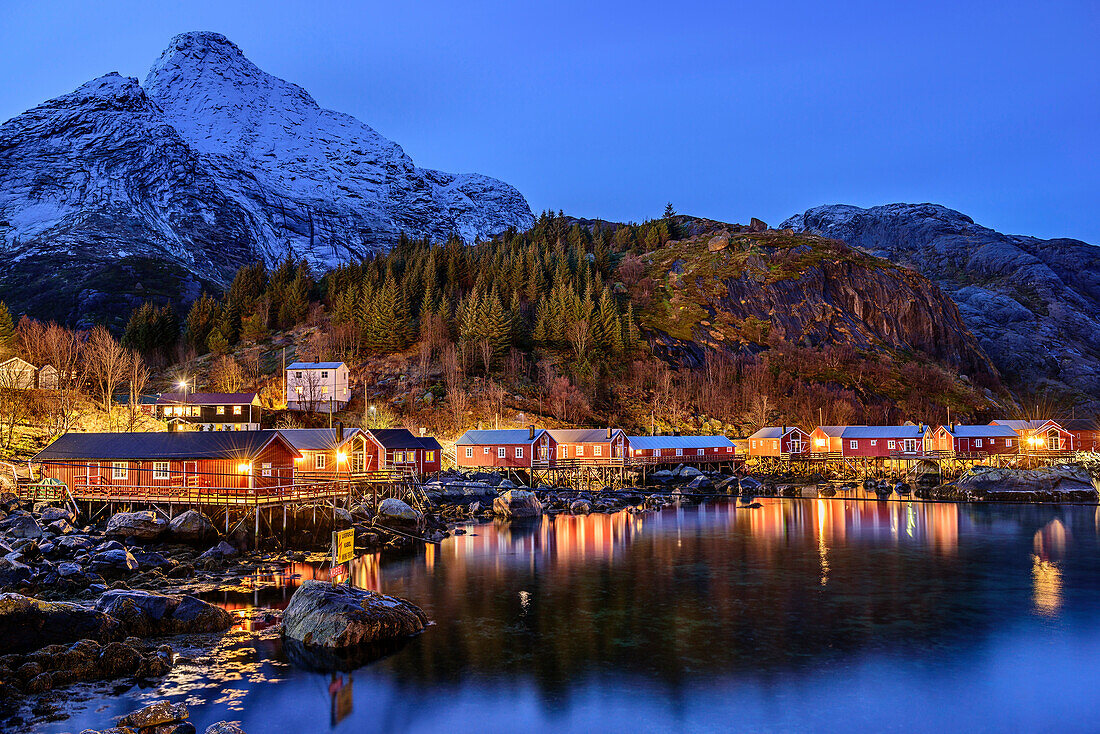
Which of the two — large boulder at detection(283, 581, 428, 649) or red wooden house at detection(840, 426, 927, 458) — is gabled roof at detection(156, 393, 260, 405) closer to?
large boulder at detection(283, 581, 428, 649)

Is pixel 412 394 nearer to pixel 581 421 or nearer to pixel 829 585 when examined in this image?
pixel 581 421

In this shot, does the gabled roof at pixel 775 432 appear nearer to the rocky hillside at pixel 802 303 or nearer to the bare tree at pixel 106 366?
the rocky hillside at pixel 802 303

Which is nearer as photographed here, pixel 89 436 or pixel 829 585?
pixel 829 585

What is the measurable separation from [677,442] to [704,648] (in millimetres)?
71143

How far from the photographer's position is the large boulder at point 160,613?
2280cm

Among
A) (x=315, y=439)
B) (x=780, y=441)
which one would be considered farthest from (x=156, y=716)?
(x=780, y=441)

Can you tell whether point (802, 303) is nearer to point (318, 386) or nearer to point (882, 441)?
point (882, 441)

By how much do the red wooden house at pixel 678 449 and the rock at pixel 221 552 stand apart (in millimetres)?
57727

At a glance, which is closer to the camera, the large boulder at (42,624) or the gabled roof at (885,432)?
the large boulder at (42,624)

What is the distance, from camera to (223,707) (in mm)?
17422

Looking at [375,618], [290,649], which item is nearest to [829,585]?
[375,618]

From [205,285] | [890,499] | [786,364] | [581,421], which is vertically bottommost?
[890,499]

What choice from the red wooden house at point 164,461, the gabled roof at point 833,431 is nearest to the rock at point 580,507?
the red wooden house at point 164,461

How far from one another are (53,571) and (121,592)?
605 centimetres
